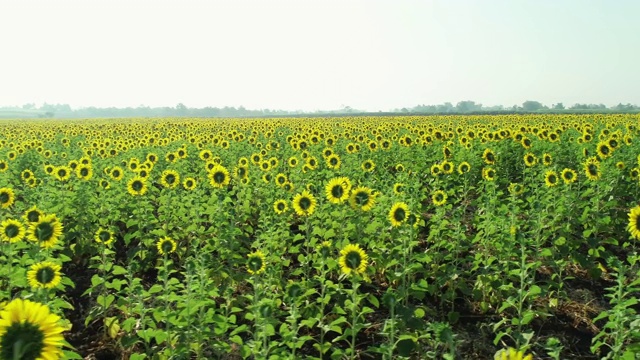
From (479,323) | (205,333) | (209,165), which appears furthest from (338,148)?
(205,333)

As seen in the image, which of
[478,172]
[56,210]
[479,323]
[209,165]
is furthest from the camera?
[478,172]

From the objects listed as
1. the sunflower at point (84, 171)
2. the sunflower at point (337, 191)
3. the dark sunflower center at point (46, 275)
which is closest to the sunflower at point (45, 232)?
the dark sunflower center at point (46, 275)

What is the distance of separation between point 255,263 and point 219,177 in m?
3.79

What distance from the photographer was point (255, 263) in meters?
4.07

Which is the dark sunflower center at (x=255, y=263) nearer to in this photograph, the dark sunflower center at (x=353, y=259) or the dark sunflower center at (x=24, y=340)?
the dark sunflower center at (x=353, y=259)

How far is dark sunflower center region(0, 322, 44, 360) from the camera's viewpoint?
1.87 metres

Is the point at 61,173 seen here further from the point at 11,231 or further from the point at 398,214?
the point at 398,214

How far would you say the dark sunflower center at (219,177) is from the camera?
7613 mm

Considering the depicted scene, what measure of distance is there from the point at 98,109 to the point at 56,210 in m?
205

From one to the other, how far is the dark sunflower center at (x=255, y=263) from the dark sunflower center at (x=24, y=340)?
2.20 m

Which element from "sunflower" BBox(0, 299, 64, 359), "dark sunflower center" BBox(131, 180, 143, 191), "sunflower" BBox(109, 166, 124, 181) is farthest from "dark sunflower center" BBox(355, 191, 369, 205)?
"sunflower" BBox(109, 166, 124, 181)

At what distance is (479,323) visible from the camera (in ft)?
16.1

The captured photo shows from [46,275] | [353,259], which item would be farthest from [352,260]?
[46,275]

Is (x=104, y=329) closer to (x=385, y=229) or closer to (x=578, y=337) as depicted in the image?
(x=385, y=229)
